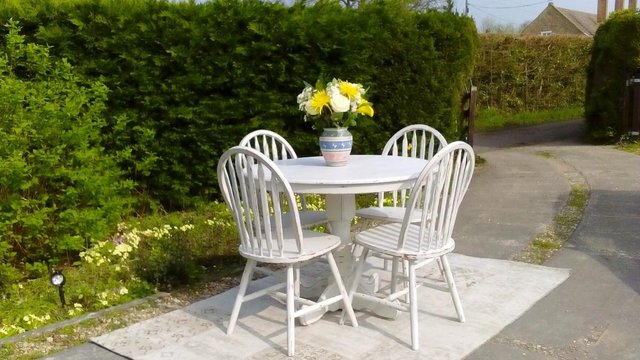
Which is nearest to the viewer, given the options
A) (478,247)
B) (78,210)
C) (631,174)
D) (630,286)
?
(630,286)

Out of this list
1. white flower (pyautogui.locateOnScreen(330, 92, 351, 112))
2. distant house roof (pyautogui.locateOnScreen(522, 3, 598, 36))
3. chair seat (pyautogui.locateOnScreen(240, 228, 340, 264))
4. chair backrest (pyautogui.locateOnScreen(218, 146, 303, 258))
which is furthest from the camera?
distant house roof (pyautogui.locateOnScreen(522, 3, 598, 36))

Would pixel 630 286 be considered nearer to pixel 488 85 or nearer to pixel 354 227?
pixel 354 227

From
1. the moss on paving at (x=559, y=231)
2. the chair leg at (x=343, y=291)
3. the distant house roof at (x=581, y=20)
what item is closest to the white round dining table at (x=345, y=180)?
the chair leg at (x=343, y=291)

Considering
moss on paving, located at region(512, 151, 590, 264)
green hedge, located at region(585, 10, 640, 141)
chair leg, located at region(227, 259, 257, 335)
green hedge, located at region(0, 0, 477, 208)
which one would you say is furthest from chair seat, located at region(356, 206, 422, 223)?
green hedge, located at region(585, 10, 640, 141)

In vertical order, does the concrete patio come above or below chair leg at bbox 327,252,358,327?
below

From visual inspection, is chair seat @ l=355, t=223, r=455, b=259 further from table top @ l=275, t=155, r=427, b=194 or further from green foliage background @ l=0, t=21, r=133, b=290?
green foliage background @ l=0, t=21, r=133, b=290

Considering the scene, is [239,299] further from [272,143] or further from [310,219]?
[272,143]

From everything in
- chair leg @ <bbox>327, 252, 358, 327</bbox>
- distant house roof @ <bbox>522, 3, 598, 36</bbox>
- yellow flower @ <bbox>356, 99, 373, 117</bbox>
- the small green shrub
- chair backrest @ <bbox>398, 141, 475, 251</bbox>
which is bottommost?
the small green shrub

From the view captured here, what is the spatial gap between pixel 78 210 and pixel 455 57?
4.59 metres

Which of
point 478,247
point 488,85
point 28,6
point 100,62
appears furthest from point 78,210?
point 488,85

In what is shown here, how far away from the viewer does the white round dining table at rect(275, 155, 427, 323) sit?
116 inches

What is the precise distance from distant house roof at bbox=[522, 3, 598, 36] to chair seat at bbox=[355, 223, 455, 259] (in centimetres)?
3764

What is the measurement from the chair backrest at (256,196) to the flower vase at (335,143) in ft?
1.48

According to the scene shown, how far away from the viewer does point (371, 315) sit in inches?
131
